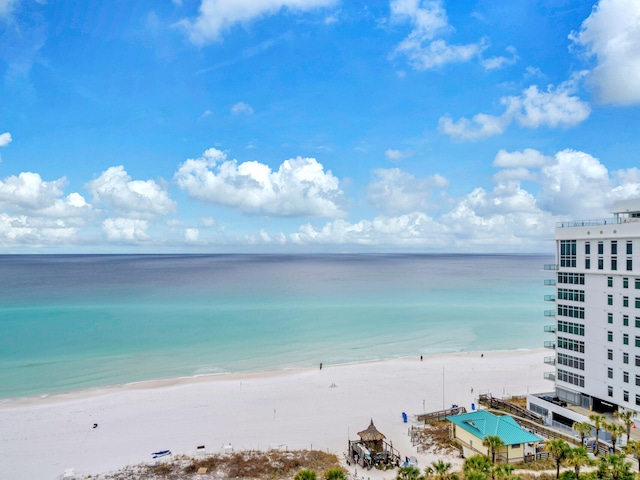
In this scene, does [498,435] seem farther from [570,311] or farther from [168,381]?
[168,381]

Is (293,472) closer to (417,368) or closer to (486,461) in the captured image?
(486,461)

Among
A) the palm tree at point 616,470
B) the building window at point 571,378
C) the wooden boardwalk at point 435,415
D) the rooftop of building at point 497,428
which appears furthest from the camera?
the wooden boardwalk at point 435,415

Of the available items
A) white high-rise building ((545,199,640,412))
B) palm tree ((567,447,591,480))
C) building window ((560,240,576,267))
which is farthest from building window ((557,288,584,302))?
→ palm tree ((567,447,591,480))

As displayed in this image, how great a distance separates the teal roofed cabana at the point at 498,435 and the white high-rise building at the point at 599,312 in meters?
7.75

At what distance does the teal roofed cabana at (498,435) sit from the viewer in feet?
82.3

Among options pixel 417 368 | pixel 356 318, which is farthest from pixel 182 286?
pixel 417 368

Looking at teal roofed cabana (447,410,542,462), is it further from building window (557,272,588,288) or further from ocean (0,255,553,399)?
ocean (0,255,553,399)

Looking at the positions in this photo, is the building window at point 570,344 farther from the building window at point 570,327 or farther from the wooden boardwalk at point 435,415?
the wooden boardwalk at point 435,415

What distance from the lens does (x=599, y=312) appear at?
30.0 metres

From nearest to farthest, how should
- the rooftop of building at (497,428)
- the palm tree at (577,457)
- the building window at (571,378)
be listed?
the palm tree at (577,457) < the rooftop of building at (497,428) < the building window at (571,378)

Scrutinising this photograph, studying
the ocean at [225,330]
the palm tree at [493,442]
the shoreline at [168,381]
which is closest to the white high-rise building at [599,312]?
the palm tree at [493,442]

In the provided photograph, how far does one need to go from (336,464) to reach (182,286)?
11483 cm

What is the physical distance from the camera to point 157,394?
4069 cm

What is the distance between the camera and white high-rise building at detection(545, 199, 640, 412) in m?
28.0
